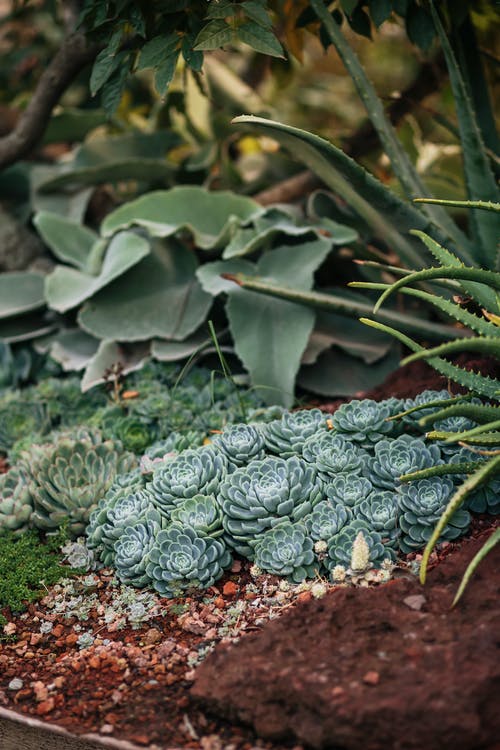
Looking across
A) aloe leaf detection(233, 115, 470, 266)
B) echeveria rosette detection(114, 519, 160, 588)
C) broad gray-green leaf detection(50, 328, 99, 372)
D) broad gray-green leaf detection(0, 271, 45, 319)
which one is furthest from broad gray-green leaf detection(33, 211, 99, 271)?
echeveria rosette detection(114, 519, 160, 588)

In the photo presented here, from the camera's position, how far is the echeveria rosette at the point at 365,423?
160 centimetres

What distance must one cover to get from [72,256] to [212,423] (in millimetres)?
906

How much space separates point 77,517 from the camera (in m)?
1.70

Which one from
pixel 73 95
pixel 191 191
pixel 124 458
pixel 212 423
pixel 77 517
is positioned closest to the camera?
pixel 77 517

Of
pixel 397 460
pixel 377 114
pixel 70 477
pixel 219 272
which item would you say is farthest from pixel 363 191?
pixel 70 477

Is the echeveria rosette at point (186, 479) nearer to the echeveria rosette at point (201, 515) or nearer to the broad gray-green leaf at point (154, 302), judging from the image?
the echeveria rosette at point (201, 515)

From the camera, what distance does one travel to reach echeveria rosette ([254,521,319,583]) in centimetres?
143

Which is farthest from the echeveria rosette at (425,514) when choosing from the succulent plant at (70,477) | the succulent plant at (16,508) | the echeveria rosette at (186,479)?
the succulent plant at (16,508)

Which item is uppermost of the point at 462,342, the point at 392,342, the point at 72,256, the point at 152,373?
the point at 462,342

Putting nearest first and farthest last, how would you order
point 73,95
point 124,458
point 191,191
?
point 124,458, point 191,191, point 73,95

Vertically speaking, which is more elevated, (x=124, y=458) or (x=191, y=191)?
(x=191, y=191)

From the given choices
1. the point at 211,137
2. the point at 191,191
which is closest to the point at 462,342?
the point at 191,191

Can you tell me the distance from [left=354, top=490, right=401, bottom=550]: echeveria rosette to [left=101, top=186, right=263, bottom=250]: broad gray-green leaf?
41.8 inches

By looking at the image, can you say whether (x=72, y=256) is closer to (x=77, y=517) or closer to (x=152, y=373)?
(x=152, y=373)
